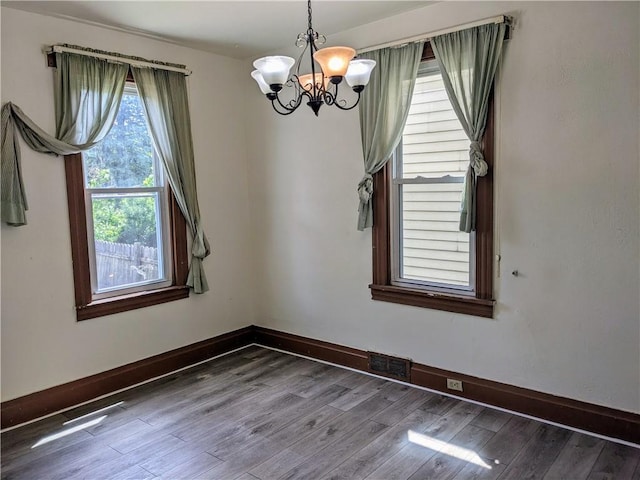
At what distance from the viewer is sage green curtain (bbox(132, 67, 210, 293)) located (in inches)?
153

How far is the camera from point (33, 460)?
2848mm

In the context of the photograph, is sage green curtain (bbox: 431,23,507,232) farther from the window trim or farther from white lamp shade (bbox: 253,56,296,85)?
the window trim

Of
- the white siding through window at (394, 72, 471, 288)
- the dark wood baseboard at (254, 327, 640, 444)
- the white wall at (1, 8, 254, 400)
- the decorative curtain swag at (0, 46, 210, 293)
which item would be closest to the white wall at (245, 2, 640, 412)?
the dark wood baseboard at (254, 327, 640, 444)

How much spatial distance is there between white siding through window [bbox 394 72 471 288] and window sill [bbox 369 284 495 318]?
118 millimetres

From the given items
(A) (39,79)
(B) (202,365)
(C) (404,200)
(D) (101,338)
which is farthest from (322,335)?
(A) (39,79)

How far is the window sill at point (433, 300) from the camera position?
3.33m

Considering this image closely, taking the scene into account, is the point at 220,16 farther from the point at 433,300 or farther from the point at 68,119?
the point at 433,300

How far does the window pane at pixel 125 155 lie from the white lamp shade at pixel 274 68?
186cm

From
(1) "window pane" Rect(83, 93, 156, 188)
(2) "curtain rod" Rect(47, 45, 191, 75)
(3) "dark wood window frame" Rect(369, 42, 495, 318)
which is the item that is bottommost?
(3) "dark wood window frame" Rect(369, 42, 495, 318)

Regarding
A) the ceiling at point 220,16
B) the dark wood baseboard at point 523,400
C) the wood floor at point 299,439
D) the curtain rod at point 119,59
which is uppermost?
the ceiling at point 220,16

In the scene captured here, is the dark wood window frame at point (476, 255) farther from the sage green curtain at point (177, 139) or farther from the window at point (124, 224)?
the window at point (124, 224)

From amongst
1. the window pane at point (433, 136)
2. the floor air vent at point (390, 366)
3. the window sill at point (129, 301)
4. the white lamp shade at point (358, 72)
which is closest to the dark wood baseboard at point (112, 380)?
the window sill at point (129, 301)

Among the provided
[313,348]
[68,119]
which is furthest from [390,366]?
[68,119]

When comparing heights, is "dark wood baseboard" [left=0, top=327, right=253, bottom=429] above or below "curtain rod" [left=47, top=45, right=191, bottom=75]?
below
